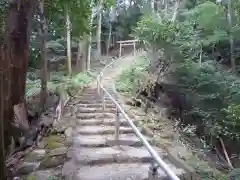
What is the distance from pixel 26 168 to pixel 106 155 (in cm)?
136

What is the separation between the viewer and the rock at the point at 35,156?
5181 millimetres

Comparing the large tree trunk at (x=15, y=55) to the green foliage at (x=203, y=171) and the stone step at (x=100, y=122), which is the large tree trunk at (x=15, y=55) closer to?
the stone step at (x=100, y=122)

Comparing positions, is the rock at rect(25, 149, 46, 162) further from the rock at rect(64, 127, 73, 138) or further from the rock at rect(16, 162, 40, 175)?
the rock at rect(64, 127, 73, 138)

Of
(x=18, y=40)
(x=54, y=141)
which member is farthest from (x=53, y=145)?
(x=18, y=40)

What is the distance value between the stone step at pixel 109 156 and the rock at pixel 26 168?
688 millimetres

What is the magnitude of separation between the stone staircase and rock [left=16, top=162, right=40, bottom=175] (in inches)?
21.4

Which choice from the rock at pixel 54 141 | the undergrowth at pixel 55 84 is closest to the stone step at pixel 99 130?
the rock at pixel 54 141

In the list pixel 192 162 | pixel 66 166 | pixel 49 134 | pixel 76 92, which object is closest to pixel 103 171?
pixel 66 166

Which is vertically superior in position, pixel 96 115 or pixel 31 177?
pixel 31 177

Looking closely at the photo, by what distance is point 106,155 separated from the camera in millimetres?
5238

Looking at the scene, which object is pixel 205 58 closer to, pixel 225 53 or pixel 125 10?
pixel 225 53

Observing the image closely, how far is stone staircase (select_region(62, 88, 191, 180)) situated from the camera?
4.52 metres

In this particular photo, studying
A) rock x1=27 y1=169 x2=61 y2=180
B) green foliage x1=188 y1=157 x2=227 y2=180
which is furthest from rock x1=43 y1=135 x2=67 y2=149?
green foliage x1=188 y1=157 x2=227 y2=180

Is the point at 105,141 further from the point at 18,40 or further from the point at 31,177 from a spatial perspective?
the point at 18,40
